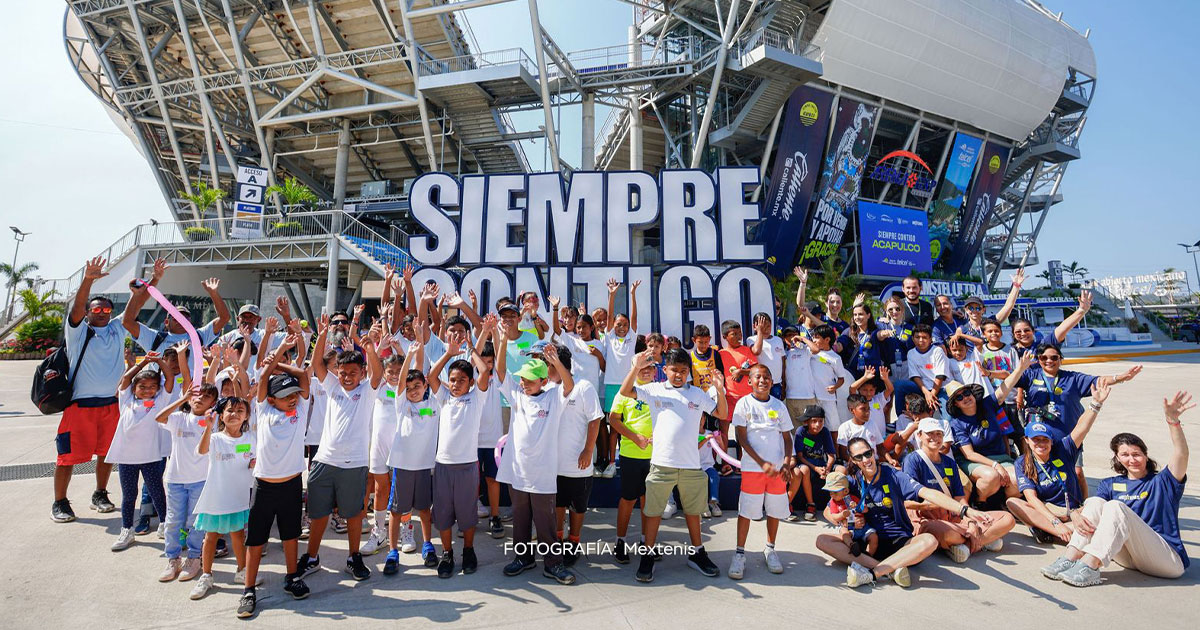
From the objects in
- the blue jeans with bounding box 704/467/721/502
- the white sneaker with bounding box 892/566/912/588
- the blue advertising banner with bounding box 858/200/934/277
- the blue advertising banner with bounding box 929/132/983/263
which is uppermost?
the blue advertising banner with bounding box 929/132/983/263

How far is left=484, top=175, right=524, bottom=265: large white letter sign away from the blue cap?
31.0ft

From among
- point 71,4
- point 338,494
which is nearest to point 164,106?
point 71,4

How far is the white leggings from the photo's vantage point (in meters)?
3.77

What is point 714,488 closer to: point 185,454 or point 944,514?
point 944,514

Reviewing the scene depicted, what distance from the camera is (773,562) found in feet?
13.7

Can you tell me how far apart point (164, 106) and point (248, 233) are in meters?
10.9

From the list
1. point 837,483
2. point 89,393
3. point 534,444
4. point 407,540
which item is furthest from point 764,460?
point 89,393

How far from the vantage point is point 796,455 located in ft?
18.3

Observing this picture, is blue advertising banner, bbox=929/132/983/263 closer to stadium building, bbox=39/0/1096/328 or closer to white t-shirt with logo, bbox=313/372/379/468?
stadium building, bbox=39/0/1096/328

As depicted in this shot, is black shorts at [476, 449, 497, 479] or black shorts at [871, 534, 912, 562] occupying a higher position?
black shorts at [476, 449, 497, 479]

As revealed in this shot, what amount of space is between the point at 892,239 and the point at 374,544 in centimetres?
2974

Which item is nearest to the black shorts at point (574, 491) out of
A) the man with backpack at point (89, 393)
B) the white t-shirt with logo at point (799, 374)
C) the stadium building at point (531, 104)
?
the white t-shirt with logo at point (799, 374)

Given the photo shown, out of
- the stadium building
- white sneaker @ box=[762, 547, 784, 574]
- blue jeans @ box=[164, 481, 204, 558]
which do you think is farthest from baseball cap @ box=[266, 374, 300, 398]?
the stadium building

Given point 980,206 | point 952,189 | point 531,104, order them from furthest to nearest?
point 980,206 < point 952,189 < point 531,104
